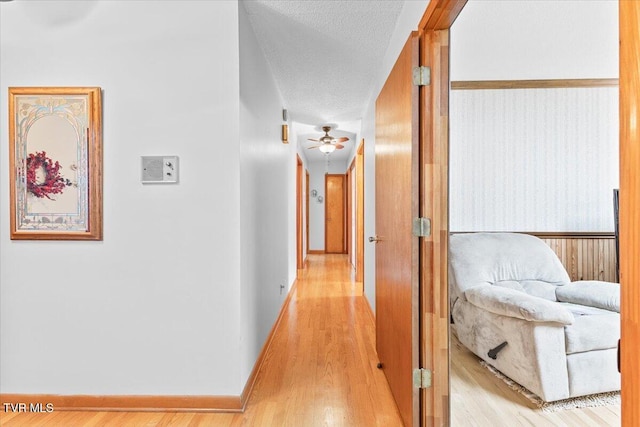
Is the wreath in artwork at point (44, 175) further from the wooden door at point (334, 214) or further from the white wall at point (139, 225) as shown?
the wooden door at point (334, 214)

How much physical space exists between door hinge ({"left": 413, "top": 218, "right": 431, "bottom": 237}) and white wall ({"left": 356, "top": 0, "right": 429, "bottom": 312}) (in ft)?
3.23

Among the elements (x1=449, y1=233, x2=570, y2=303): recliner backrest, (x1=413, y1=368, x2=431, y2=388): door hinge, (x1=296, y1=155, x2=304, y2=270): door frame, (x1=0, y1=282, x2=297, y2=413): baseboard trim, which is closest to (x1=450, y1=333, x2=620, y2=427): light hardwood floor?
(x1=413, y1=368, x2=431, y2=388): door hinge

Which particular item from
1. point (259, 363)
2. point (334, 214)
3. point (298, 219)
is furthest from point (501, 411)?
point (334, 214)


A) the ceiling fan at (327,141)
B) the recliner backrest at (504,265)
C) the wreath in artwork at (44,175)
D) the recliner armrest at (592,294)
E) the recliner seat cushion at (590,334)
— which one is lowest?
the recliner seat cushion at (590,334)

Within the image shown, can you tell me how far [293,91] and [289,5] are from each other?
5.26 feet

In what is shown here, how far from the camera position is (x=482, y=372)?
2.46m

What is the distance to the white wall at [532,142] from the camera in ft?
10.2

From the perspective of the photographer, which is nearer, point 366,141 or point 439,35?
point 439,35

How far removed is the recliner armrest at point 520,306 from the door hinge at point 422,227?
822mm

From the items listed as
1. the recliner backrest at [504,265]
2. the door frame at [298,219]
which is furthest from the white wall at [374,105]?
the door frame at [298,219]

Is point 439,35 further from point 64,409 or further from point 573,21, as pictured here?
point 64,409

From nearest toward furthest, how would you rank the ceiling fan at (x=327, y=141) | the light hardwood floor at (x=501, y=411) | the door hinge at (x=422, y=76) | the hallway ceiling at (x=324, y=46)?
the door hinge at (x=422, y=76) → the light hardwood floor at (x=501, y=411) → the hallway ceiling at (x=324, y=46) → the ceiling fan at (x=327, y=141)

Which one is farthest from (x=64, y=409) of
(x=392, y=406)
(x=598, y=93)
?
(x=598, y=93)

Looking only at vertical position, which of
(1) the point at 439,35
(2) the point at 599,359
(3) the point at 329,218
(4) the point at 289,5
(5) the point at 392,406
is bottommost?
(5) the point at 392,406
